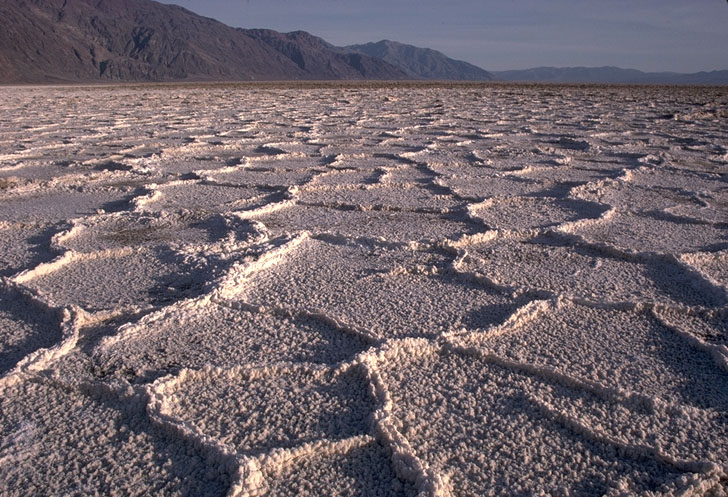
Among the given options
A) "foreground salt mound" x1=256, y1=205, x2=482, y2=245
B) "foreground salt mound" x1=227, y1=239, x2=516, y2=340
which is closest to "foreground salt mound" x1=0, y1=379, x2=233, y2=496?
"foreground salt mound" x1=227, y1=239, x2=516, y2=340

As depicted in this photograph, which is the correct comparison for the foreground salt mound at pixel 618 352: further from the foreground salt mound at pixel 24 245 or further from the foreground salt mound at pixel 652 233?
the foreground salt mound at pixel 24 245

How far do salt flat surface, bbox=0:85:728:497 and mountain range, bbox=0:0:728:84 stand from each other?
6714 centimetres

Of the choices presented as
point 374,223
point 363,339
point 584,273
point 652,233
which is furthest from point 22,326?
point 652,233

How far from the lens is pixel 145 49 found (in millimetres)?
90438

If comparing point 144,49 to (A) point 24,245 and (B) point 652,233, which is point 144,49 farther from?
(B) point 652,233

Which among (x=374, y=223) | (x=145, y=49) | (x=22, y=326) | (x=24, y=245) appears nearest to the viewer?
(x=22, y=326)

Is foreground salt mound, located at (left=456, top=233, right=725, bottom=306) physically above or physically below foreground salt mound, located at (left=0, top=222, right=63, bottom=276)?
above

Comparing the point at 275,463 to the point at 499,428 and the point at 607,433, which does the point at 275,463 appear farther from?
the point at 607,433

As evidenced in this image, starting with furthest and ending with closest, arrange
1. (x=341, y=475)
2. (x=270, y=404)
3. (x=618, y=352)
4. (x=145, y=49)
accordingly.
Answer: (x=145, y=49) < (x=618, y=352) < (x=270, y=404) < (x=341, y=475)

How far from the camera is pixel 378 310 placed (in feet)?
5.49

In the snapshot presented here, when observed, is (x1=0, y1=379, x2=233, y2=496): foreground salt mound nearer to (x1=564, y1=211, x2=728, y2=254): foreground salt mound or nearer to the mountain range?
(x1=564, y1=211, x2=728, y2=254): foreground salt mound

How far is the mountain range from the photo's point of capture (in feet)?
241

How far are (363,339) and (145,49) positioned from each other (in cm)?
9899

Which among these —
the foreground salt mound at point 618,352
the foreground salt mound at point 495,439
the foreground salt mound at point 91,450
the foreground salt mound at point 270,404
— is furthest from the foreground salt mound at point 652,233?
the foreground salt mound at point 91,450
